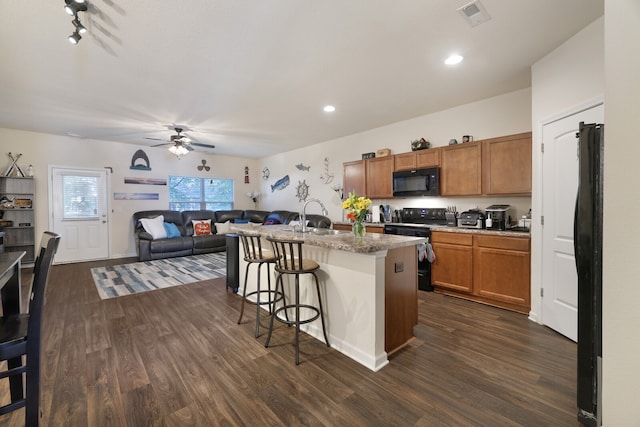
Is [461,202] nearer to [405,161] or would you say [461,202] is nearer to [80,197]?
[405,161]

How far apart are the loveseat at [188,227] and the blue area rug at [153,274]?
262mm

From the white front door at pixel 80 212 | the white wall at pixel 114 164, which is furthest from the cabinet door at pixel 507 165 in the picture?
the white front door at pixel 80 212

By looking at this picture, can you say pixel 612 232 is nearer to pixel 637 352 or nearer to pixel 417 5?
pixel 637 352

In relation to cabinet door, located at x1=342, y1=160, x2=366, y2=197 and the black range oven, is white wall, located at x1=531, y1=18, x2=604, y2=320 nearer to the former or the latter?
the black range oven

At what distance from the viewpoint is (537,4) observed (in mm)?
1952

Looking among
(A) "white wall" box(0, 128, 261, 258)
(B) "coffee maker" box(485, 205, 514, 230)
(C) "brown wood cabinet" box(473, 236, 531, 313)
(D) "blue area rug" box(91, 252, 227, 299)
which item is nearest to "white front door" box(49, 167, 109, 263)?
(A) "white wall" box(0, 128, 261, 258)

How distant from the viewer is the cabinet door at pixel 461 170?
3.57m

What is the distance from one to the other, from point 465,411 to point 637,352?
1.07 m

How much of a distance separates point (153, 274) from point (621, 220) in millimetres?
5602

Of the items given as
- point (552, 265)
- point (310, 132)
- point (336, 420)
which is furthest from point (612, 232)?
point (310, 132)

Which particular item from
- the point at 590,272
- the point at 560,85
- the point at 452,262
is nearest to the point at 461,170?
the point at 452,262

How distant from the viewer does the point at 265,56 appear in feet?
8.43

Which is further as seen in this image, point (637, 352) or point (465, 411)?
point (465, 411)

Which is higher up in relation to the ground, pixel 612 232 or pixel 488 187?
pixel 488 187
